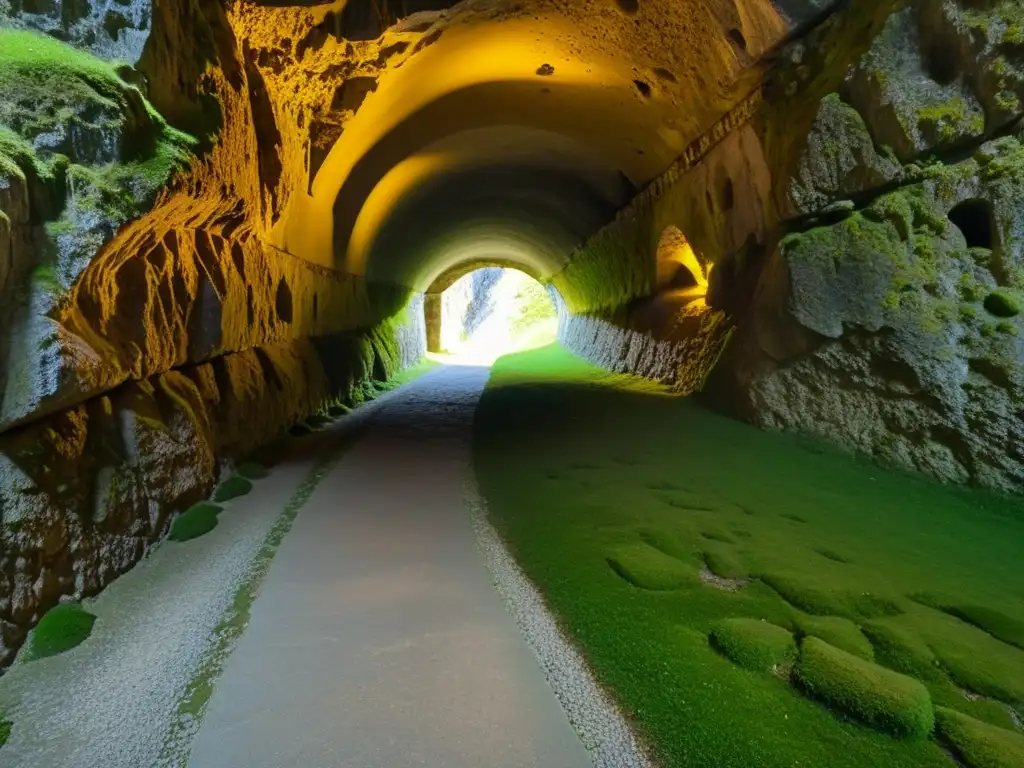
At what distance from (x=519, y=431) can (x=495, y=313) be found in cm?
3480

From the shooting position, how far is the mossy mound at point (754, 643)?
9.16ft

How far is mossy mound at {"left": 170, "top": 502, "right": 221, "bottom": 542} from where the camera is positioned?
4578 mm

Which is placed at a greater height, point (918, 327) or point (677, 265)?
point (677, 265)

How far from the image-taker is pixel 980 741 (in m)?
2.25

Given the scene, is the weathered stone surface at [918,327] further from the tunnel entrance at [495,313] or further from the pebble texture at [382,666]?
the tunnel entrance at [495,313]

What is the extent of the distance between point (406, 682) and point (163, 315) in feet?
12.7

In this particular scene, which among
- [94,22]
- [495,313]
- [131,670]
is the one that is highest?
[94,22]

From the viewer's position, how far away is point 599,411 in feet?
28.5

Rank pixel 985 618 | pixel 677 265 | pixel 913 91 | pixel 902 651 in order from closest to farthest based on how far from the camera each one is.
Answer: pixel 902 651 < pixel 985 618 < pixel 913 91 < pixel 677 265

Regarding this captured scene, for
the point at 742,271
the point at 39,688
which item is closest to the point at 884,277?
the point at 742,271

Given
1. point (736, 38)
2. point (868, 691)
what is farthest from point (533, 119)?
point (868, 691)

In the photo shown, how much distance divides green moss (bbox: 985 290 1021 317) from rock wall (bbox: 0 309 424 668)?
6843 millimetres

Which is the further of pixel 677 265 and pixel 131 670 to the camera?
pixel 677 265

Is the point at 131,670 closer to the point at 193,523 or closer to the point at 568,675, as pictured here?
the point at 193,523
